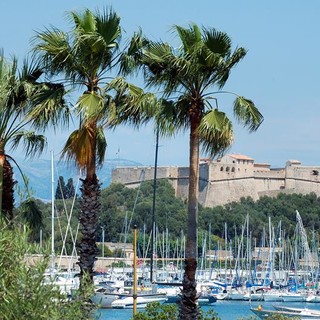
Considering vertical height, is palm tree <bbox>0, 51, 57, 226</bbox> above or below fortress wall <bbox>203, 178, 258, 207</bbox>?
below

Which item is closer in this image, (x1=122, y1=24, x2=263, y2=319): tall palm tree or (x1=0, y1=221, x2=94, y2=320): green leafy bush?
(x1=0, y1=221, x2=94, y2=320): green leafy bush

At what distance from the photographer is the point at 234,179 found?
345ft

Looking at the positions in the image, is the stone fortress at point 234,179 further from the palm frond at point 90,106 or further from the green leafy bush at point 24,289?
the green leafy bush at point 24,289

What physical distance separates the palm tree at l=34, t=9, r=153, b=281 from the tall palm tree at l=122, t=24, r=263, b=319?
0.48 meters

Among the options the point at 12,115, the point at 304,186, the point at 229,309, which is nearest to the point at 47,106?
the point at 12,115

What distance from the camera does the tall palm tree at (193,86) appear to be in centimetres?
1322

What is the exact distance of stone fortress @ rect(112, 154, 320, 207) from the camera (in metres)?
104

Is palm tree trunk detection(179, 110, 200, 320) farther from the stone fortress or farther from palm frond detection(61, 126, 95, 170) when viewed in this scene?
the stone fortress

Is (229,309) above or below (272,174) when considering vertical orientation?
below

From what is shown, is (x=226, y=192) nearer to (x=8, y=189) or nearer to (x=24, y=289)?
(x=8, y=189)

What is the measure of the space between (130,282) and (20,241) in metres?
45.7

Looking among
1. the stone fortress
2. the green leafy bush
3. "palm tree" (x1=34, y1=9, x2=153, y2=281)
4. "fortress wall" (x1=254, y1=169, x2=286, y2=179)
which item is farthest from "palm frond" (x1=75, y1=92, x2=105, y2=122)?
"fortress wall" (x1=254, y1=169, x2=286, y2=179)

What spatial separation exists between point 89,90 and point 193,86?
4.83 feet

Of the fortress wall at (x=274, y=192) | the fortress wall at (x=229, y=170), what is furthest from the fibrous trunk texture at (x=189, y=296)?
the fortress wall at (x=274, y=192)
